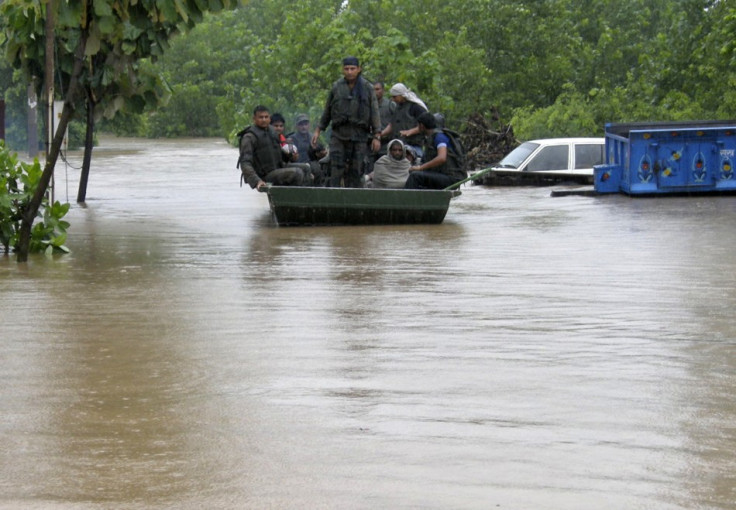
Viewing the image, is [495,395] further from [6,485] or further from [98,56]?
[98,56]

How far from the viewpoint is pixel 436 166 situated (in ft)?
54.0

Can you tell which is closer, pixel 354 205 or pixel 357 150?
pixel 354 205

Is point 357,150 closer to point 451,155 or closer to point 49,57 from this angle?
point 451,155

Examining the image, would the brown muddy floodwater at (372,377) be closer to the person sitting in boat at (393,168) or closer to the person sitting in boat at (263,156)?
the person sitting in boat at (263,156)

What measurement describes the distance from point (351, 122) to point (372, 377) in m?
9.86

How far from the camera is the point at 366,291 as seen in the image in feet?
33.8

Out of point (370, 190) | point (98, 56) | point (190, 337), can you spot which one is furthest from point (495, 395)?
point (98, 56)

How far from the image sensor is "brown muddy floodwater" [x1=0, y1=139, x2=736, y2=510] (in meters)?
5.20

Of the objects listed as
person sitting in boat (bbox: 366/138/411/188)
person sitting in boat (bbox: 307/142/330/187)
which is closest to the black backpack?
person sitting in boat (bbox: 366/138/411/188)

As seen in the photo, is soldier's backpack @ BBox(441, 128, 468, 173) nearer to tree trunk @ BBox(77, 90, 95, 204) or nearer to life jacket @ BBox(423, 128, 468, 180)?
life jacket @ BBox(423, 128, 468, 180)

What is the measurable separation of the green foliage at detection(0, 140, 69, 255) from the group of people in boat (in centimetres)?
315

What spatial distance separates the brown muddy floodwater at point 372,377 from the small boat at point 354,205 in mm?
1827

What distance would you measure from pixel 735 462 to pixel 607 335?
2.81m

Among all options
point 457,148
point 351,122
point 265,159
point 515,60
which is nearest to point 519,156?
point 457,148
